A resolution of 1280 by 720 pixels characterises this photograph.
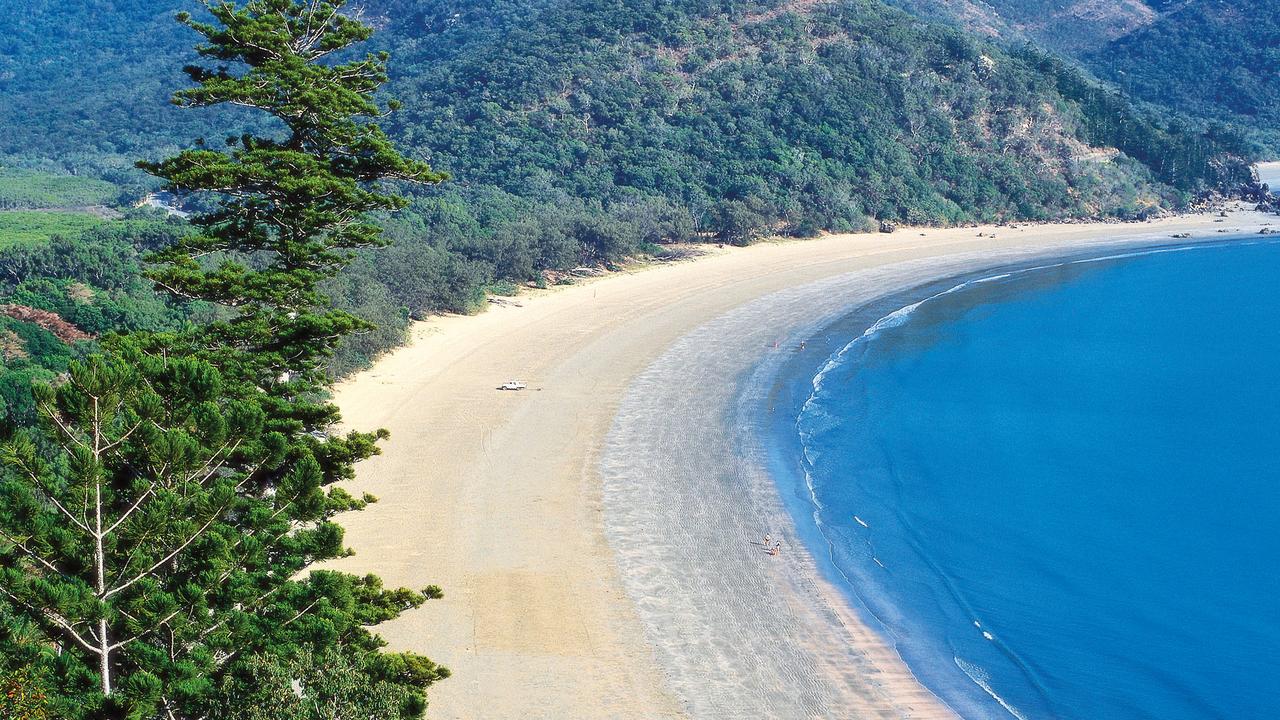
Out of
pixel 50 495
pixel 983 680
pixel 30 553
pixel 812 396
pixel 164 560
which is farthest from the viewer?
pixel 812 396

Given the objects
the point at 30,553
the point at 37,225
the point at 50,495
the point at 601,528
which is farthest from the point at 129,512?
the point at 37,225

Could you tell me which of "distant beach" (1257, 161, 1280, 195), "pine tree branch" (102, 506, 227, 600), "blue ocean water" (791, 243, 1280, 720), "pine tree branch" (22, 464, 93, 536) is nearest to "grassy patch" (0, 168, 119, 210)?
"blue ocean water" (791, 243, 1280, 720)

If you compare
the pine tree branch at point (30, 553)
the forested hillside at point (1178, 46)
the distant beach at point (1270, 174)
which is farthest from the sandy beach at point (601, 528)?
the forested hillside at point (1178, 46)

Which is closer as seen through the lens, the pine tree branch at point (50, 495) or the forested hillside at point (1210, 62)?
the pine tree branch at point (50, 495)

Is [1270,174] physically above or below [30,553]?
below

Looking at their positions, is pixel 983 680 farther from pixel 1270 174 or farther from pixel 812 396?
pixel 1270 174

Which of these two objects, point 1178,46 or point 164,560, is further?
point 1178,46

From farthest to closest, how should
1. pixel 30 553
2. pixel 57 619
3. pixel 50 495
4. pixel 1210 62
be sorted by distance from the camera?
pixel 1210 62 → pixel 57 619 → pixel 50 495 → pixel 30 553

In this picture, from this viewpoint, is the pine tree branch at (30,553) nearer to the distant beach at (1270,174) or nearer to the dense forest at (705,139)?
the dense forest at (705,139)
